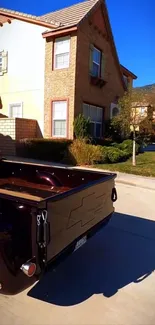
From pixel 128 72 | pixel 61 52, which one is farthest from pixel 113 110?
pixel 128 72

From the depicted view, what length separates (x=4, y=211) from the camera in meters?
2.45

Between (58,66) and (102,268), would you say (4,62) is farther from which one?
(102,268)

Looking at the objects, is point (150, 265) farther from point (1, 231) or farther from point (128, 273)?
point (1, 231)

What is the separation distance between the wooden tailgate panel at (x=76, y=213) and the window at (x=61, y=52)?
11815 mm

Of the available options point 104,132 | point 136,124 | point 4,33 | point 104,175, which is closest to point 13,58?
point 4,33

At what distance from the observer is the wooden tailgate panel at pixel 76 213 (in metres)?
2.48

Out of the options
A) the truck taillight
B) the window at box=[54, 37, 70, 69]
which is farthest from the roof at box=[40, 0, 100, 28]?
the truck taillight

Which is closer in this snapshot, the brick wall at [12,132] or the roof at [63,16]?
the roof at [63,16]

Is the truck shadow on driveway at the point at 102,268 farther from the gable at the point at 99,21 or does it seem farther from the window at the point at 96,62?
the gable at the point at 99,21

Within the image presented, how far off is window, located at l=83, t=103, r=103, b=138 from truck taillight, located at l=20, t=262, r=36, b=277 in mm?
13424

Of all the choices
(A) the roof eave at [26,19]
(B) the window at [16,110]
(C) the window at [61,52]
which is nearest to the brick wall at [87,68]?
(C) the window at [61,52]

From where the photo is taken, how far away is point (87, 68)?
584 inches

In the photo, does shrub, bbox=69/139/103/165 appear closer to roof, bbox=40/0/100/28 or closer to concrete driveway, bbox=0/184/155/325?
roof, bbox=40/0/100/28

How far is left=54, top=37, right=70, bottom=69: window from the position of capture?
13.9 metres
